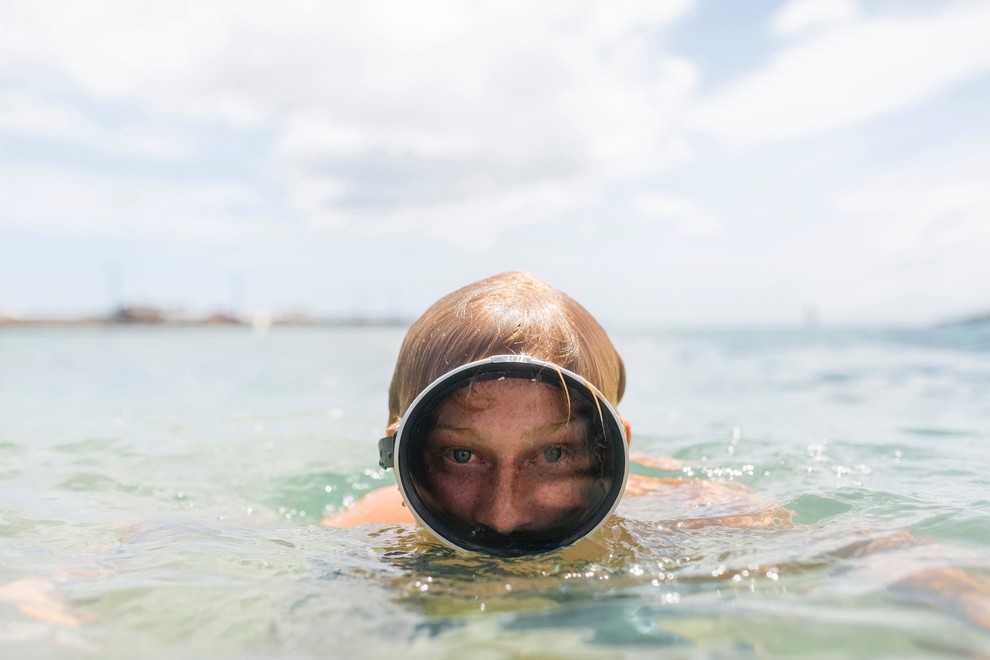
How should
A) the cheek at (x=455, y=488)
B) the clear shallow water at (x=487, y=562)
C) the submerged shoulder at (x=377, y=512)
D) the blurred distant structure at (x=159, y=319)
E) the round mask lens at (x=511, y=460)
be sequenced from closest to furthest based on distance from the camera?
1. the clear shallow water at (x=487, y=562)
2. the round mask lens at (x=511, y=460)
3. the cheek at (x=455, y=488)
4. the submerged shoulder at (x=377, y=512)
5. the blurred distant structure at (x=159, y=319)

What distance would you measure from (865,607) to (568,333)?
102 centimetres

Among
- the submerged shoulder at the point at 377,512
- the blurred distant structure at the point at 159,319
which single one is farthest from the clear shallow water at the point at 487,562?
the blurred distant structure at the point at 159,319

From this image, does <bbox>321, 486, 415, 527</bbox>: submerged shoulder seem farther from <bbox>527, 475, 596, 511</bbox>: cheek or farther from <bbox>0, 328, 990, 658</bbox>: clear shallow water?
<bbox>527, 475, 596, 511</bbox>: cheek

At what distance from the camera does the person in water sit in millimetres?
2043

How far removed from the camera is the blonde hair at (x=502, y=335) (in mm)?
2111

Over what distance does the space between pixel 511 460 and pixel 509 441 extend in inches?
2.3

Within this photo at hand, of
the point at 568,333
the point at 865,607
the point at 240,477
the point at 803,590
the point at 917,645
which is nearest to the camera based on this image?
the point at 917,645

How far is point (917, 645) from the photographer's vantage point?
149 cm

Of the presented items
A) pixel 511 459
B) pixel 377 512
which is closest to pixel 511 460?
pixel 511 459

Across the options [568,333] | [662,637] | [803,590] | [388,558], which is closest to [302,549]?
[388,558]

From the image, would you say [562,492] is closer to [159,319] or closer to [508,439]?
[508,439]

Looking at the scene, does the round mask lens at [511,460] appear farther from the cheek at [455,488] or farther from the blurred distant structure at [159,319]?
the blurred distant structure at [159,319]

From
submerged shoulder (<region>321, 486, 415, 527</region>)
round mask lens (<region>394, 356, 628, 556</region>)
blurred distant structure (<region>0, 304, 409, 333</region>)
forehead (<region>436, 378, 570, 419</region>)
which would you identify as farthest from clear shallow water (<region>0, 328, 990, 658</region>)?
blurred distant structure (<region>0, 304, 409, 333</region>)

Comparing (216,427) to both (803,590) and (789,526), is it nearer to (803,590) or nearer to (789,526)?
(789,526)
